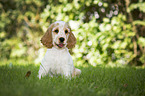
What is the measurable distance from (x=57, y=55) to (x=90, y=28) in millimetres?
2628

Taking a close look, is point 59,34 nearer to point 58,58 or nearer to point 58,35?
point 58,35

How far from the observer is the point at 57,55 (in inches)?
111

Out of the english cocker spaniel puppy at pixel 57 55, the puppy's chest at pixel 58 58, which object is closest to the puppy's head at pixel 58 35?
the english cocker spaniel puppy at pixel 57 55

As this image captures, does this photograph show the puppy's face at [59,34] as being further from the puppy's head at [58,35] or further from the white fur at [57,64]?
the white fur at [57,64]

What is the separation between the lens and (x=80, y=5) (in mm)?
5250

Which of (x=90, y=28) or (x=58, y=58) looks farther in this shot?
(x=90, y=28)

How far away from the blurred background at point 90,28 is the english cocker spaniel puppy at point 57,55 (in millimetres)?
2191

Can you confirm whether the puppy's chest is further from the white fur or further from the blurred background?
the blurred background

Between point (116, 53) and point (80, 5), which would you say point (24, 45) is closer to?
point (80, 5)

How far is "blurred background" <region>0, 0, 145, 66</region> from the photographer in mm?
5129

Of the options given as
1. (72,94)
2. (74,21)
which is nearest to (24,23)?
→ (74,21)

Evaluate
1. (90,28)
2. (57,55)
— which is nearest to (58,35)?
(57,55)

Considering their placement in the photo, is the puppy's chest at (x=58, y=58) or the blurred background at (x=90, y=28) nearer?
the puppy's chest at (x=58, y=58)

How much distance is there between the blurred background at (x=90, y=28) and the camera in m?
5.13
